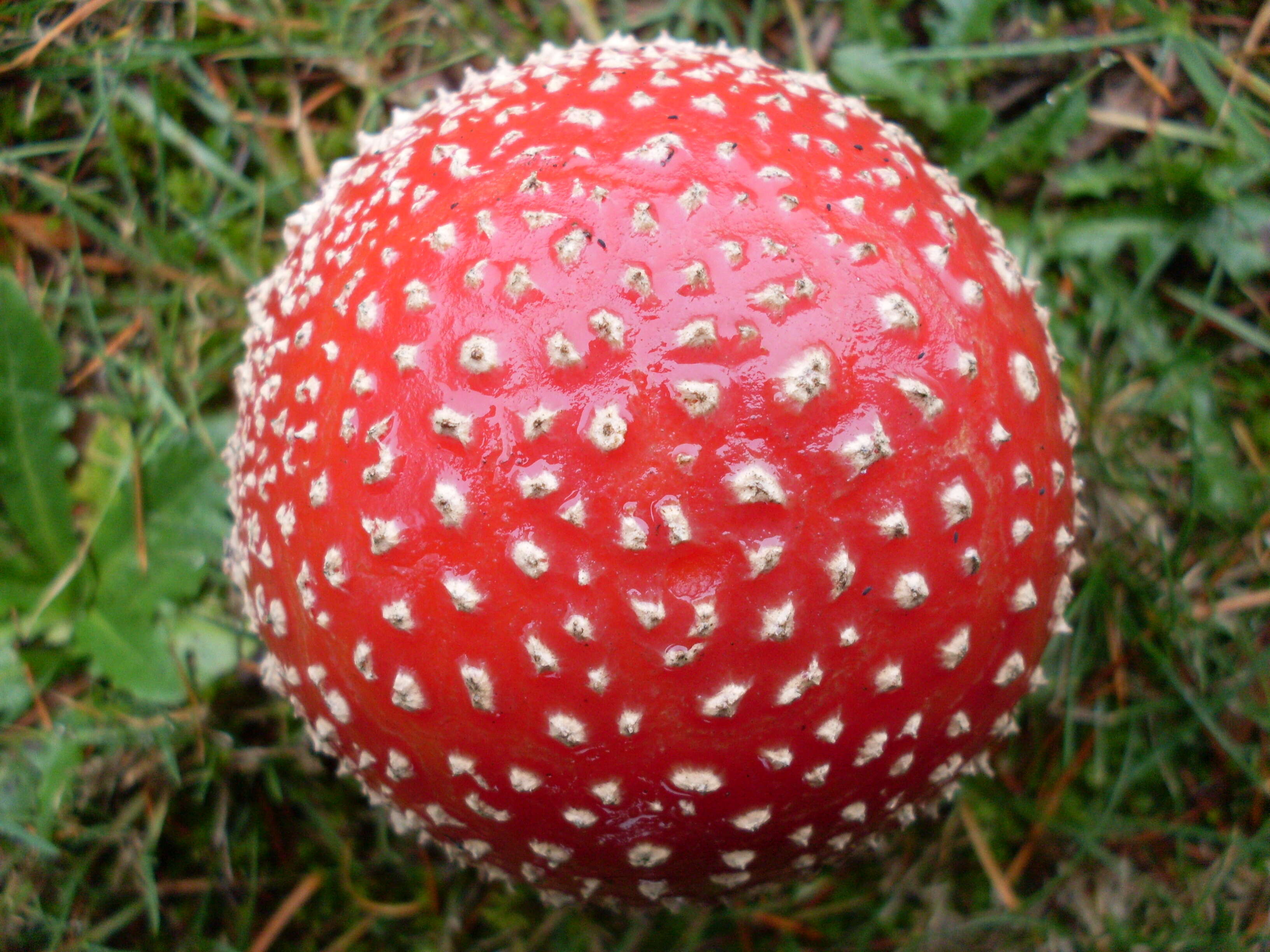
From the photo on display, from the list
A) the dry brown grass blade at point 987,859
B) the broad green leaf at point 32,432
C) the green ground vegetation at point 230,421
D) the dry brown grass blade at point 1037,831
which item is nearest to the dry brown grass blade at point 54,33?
the green ground vegetation at point 230,421

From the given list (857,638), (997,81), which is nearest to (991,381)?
(857,638)

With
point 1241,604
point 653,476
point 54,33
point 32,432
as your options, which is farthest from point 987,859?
point 54,33

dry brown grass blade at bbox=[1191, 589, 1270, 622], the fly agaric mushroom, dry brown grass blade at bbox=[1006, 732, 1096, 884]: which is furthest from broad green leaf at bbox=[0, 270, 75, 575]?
dry brown grass blade at bbox=[1191, 589, 1270, 622]

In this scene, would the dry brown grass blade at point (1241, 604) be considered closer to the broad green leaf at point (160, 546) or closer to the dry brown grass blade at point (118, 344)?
the broad green leaf at point (160, 546)

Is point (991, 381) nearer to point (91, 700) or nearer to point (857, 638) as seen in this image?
point (857, 638)

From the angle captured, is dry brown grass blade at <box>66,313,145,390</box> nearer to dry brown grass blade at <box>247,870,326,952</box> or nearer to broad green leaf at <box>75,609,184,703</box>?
broad green leaf at <box>75,609,184,703</box>

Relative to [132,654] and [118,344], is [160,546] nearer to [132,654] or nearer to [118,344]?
[132,654]
